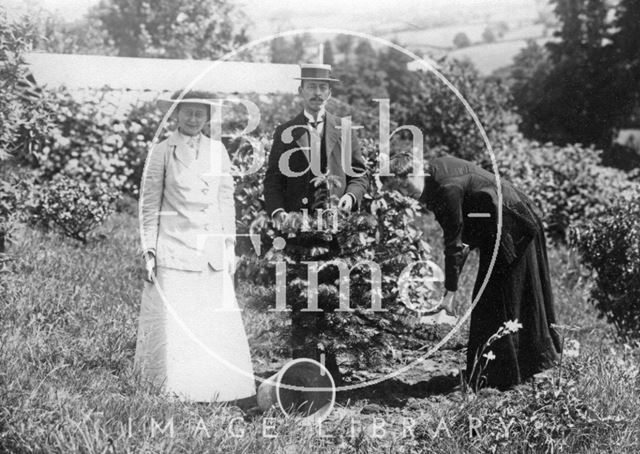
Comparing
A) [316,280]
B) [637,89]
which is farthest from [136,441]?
[637,89]

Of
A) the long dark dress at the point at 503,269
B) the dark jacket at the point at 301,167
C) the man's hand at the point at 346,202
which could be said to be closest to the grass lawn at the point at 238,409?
the long dark dress at the point at 503,269

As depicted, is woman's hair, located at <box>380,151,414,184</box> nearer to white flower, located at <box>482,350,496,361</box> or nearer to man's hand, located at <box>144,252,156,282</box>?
white flower, located at <box>482,350,496,361</box>

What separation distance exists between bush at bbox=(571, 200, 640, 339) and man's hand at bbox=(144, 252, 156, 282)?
12.4ft

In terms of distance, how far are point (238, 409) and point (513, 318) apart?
181 centimetres

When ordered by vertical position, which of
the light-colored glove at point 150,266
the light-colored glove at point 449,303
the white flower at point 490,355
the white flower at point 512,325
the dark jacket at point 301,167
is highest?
the dark jacket at point 301,167

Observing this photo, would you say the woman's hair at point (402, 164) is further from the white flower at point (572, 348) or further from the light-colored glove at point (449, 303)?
the white flower at point (572, 348)

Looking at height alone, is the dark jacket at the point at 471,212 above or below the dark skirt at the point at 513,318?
above

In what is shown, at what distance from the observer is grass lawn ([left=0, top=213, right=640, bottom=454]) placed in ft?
11.5

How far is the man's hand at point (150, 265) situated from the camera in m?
4.09

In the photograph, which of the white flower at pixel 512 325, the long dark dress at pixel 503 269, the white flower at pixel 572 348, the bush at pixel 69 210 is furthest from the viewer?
the bush at pixel 69 210

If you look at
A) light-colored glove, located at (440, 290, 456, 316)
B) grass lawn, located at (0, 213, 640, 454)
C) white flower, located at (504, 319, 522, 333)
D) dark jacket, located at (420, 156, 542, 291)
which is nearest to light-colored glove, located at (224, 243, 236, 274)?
grass lawn, located at (0, 213, 640, 454)

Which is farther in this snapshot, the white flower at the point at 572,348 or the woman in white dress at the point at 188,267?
the white flower at the point at 572,348

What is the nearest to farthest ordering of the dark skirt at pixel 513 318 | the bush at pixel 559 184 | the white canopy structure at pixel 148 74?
1. the dark skirt at pixel 513 318
2. the white canopy structure at pixel 148 74
3. the bush at pixel 559 184

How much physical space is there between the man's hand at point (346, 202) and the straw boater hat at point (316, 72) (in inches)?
26.6
